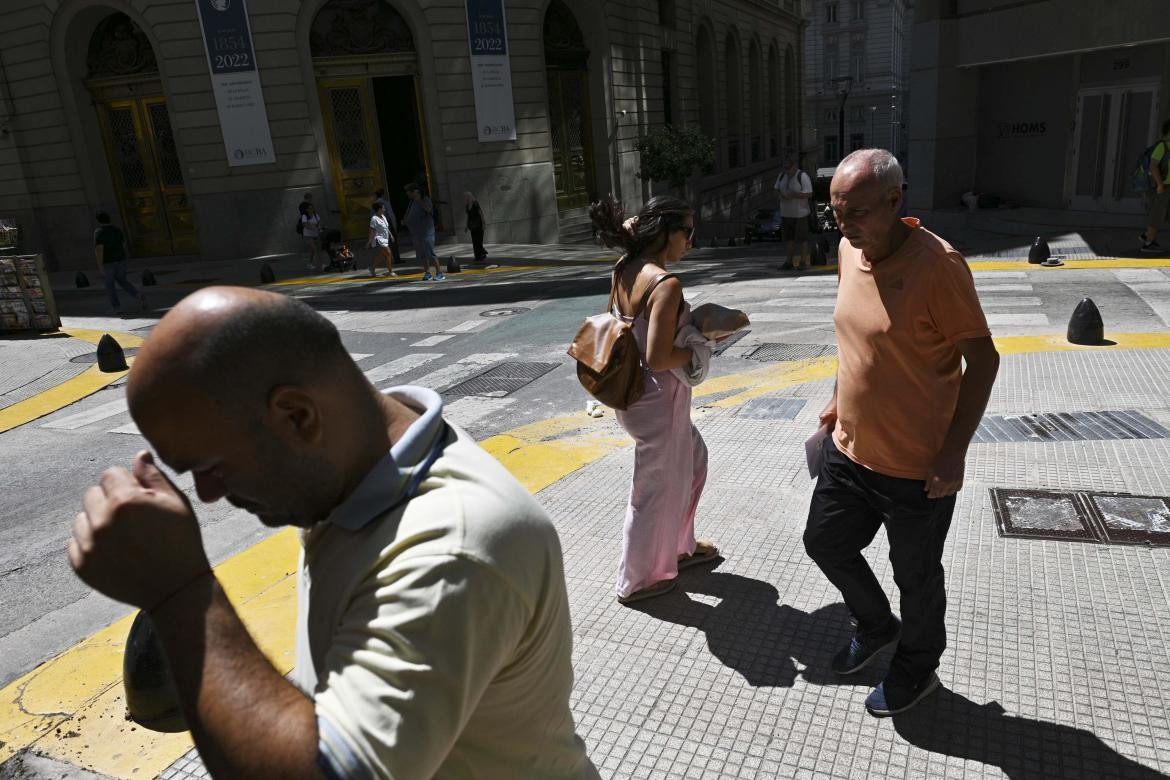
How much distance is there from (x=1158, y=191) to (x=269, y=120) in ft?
63.1

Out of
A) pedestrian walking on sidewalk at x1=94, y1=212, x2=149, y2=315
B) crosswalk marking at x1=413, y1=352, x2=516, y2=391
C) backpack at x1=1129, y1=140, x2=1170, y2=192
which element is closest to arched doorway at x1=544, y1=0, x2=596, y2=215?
pedestrian walking on sidewalk at x1=94, y1=212, x2=149, y2=315

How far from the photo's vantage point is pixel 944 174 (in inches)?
771

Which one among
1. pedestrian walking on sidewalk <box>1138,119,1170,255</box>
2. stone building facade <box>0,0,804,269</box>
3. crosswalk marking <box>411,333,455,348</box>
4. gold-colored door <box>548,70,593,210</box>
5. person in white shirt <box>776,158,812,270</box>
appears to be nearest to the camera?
crosswalk marking <box>411,333,455,348</box>

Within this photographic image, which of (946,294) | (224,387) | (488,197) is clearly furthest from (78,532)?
(488,197)

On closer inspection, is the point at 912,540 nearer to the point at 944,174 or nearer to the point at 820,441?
the point at 820,441

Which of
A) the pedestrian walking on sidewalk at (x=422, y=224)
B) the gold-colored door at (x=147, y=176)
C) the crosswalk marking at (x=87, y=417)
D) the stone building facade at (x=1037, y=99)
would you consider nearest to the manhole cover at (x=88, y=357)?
the crosswalk marking at (x=87, y=417)

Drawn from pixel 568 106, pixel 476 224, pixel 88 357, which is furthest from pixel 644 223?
pixel 568 106

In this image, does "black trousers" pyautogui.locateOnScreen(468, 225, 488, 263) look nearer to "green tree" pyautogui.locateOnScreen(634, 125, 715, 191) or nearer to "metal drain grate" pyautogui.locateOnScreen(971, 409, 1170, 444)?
"green tree" pyautogui.locateOnScreen(634, 125, 715, 191)

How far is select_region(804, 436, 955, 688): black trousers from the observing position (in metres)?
2.95

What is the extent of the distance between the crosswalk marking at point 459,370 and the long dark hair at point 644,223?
15.7 ft

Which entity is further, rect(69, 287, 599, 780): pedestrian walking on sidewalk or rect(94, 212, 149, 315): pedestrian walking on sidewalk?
rect(94, 212, 149, 315): pedestrian walking on sidewalk

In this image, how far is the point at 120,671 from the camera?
12.8 feet

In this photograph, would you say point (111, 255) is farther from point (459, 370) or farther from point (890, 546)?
point (890, 546)

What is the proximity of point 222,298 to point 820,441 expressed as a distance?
2725 mm
